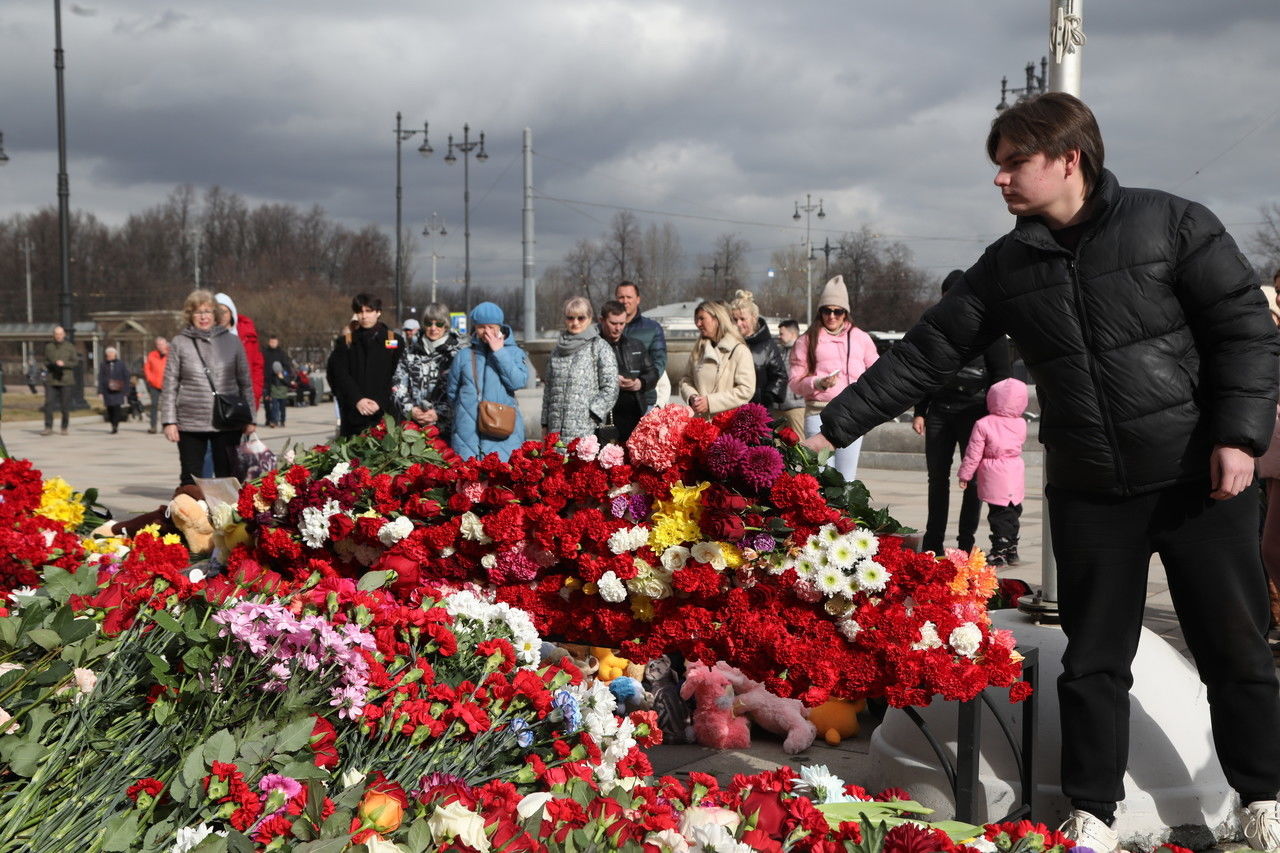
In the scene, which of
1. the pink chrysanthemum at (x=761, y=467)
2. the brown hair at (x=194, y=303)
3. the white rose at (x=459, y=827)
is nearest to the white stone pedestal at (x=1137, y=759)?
the pink chrysanthemum at (x=761, y=467)

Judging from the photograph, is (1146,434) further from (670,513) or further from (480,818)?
(480,818)

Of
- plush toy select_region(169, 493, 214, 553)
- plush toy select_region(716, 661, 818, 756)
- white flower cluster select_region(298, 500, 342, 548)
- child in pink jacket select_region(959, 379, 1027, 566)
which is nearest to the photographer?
white flower cluster select_region(298, 500, 342, 548)

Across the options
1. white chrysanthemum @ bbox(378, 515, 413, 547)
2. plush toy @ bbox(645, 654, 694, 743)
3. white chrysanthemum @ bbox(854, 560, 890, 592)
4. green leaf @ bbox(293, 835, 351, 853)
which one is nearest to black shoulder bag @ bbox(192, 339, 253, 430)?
plush toy @ bbox(645, 654, 694, 743)

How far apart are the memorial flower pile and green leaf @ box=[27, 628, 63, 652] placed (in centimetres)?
62

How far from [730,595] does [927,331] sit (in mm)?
810

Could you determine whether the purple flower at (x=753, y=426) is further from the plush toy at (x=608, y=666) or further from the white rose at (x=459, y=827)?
the plush toy at (x=608, y=666)

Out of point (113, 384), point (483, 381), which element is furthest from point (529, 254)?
point (483, 381)

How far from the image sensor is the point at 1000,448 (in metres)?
7.35

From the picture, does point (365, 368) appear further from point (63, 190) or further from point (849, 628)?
point (63, 190)

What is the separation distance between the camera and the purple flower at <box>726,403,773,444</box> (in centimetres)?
311

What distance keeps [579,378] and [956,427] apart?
7.30 ft

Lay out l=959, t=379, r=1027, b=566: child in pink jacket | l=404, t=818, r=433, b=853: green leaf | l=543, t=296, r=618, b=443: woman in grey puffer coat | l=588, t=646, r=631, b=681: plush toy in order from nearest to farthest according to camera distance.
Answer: l=404, t=818, r=433, b=853: green leaf → l=588, t=646, r=631, b=681: plush toy → l=543, t=296, r=618, b=443: woman in grey puffer coat → l=959, t=379, r=1027, b=566: child in pink jacket

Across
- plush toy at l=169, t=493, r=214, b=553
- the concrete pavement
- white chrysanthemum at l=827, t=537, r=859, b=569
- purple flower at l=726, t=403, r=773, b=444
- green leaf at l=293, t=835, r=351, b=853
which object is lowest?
the concrete pavement

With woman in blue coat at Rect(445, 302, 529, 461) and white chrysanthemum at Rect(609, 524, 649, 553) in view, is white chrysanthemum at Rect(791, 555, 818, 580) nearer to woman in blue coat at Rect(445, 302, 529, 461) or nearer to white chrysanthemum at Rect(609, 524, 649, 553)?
white chrysanthemum at Rect(609, 524, 649, 553)
